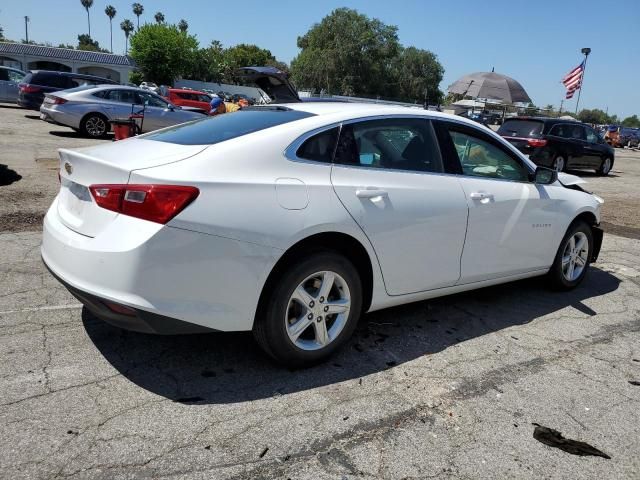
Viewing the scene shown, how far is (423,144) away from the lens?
3.97 meters

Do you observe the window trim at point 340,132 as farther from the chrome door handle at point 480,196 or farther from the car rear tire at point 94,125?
the car rear tire at point 94,125

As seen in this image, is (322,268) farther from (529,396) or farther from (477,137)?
(477,137)

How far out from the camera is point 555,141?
51.8 ft

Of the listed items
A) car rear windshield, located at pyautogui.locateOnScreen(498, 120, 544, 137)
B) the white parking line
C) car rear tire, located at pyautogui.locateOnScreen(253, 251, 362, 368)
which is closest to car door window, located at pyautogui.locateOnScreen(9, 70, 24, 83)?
car rear windshield, located at pyautogui.locateOnScreen(498, 120, 544, 137)

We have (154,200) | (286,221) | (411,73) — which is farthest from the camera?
(411,73)

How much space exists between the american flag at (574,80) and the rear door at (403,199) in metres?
29.5

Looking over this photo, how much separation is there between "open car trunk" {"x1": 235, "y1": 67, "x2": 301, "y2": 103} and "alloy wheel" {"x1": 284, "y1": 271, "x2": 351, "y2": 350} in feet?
10.1

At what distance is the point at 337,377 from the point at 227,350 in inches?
29.8

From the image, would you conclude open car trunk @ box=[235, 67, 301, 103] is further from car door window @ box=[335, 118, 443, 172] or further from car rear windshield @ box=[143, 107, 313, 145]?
car door window @ box=[335, 118, 443, 172]

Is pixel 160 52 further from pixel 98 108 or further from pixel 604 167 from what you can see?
pixel 604 167

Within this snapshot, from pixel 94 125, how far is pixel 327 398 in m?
14.5

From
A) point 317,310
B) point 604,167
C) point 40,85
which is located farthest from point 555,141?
point 40,85

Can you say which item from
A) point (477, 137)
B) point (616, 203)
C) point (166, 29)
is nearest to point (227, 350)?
point (477, 137)

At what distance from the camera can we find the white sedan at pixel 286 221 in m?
2.80
